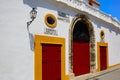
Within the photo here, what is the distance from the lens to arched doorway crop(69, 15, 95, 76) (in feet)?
42.8

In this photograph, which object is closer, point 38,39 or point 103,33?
point 38,39

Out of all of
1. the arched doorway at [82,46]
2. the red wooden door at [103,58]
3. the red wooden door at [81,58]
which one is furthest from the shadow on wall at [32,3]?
Result: the red wooden door at [103,58]

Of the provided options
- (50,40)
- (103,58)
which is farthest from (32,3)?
(103,58)

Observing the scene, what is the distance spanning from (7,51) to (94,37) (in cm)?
856

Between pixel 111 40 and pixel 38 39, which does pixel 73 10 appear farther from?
pixel 111 40

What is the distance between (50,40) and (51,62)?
111 cm

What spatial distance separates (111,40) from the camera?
63.9 ft

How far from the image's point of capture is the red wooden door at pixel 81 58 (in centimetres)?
1329

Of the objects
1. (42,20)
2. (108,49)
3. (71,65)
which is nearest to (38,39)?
(42,20)

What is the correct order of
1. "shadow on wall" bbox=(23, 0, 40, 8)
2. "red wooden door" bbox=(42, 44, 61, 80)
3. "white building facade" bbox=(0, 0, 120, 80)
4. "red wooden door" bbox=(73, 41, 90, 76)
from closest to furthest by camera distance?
"white building facade" bbox=(0, 0, 120, 80) → "shadow on wall" bbox=(23, 0, 40, 8) → "red wooden door" bbox=(42, 44, 61, 80) → "red wooden door" bbox=(73, 41, 90, 76)

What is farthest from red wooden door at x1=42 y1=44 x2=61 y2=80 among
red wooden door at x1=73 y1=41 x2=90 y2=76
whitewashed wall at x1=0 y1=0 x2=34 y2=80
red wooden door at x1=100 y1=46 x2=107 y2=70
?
red wooden door at x1=100 y1=46 x2=107 y2=70

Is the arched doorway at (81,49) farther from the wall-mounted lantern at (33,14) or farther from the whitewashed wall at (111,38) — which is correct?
the wall-mounted lantern at (33,14)

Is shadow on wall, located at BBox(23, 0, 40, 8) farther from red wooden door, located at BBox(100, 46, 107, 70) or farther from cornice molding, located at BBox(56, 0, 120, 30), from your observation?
red wooden door, located at BBox(100, 46, 107, 70)

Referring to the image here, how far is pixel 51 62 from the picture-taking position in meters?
10.6
